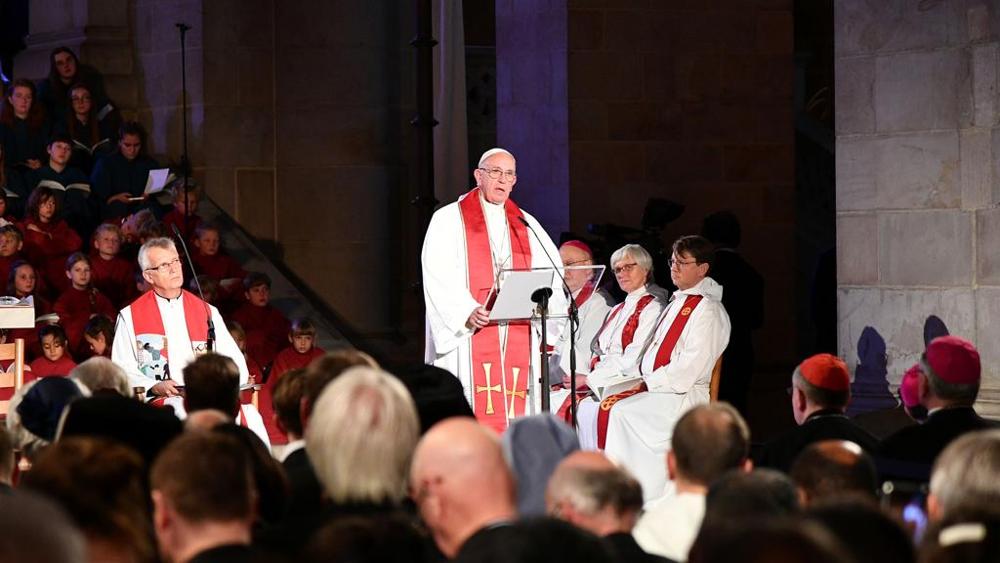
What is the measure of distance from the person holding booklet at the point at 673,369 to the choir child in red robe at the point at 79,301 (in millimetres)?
3852

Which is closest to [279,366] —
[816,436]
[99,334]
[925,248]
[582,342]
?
[99,334]

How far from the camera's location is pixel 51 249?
39.3 feet

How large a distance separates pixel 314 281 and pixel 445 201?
3.71 meters

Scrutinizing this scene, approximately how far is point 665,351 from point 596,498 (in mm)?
5121

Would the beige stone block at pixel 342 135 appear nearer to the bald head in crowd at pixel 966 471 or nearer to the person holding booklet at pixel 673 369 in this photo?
the person holding booklet at pixel 673 369

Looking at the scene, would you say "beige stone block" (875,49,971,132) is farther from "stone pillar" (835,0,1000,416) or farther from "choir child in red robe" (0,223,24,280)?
"choir child in red robe" (0,223,24,280)

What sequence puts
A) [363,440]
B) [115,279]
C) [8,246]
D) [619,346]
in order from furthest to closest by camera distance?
[115,279]
[8,246]
[619,346]
[363,440]

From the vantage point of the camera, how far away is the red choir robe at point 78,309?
1103 cm

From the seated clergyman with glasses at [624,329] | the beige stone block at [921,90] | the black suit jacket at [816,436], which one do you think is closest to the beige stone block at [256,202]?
the seated clergyman with glasses at [624,329]

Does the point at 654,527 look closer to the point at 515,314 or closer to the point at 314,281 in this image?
the point at 515,314

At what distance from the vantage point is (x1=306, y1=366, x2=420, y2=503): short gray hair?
171 inches

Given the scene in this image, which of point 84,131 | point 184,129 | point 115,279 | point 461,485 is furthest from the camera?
point 84,131

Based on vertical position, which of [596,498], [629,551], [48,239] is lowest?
[629,551]

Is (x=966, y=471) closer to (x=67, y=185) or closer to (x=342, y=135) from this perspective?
(x=67, y=185)
